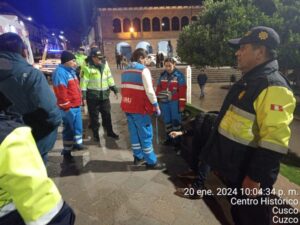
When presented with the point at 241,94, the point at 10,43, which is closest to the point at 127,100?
the point at 10,43

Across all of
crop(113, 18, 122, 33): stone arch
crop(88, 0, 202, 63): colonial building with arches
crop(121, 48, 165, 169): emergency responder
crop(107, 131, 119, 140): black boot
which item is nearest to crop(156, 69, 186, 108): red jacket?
crop(121, 48, 165, 169): emergency responder

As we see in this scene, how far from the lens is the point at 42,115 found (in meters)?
2.97

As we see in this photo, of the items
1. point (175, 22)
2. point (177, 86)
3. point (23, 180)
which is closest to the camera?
point (23, 180)

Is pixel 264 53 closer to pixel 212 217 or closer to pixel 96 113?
pixel 212 217

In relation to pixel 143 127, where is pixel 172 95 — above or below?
above

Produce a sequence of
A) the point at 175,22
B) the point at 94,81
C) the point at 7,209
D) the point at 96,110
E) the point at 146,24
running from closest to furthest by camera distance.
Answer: the point at 7,209, the point at 94,81, the point at 96,110, the point at 146,24, the point at 175,22

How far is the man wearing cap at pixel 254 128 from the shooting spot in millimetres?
2129

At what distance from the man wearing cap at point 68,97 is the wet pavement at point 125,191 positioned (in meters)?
0.46

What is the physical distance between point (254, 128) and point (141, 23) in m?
43.9

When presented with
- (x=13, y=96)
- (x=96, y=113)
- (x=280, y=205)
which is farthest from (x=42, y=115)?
(x=96, y=113)

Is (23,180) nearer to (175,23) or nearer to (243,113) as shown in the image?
(243,113)

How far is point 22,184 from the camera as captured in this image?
115 centimetres

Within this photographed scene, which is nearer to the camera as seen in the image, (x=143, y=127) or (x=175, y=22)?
(x=143, y=127)

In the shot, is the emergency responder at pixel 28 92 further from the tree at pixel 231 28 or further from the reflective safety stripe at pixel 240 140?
the tree at pixel 231 28
